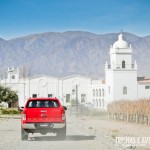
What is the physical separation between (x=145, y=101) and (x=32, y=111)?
2801 cm

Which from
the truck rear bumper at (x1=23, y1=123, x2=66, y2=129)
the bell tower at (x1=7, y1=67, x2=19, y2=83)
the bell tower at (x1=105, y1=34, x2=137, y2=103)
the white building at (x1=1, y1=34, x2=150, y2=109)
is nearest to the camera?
the truck rear bumper at (x1=23, y1=123, x2=66, y2=129)

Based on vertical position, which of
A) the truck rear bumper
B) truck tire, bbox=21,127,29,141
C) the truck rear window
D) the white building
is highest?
the white building

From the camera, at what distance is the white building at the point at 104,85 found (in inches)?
4028

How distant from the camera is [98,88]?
11219 cm

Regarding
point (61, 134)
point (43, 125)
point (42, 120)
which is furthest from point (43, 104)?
point (61, 134)

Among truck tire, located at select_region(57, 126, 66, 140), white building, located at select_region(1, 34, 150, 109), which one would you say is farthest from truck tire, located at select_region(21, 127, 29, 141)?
white building, located at select_region(1, 34, 150, 109)

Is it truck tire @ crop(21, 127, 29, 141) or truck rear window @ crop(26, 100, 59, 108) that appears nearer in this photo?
truck tire @ crop(21, 127, 29, 141)

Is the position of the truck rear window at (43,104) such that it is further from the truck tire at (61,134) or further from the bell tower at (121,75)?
the bell tower at (121,75)

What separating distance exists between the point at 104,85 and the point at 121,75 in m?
7.21

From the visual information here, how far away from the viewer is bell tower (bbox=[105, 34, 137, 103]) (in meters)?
102

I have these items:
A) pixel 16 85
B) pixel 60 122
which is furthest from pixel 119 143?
pixel 16 85

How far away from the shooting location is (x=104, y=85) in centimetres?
10856

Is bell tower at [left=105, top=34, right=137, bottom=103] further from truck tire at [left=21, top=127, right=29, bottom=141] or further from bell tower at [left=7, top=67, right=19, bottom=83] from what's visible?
truck tire at [left=21, top=127, right=29, bottom=141]

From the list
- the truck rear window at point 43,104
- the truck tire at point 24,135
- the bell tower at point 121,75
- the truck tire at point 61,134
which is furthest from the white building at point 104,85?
the truck tire at point 24,135
